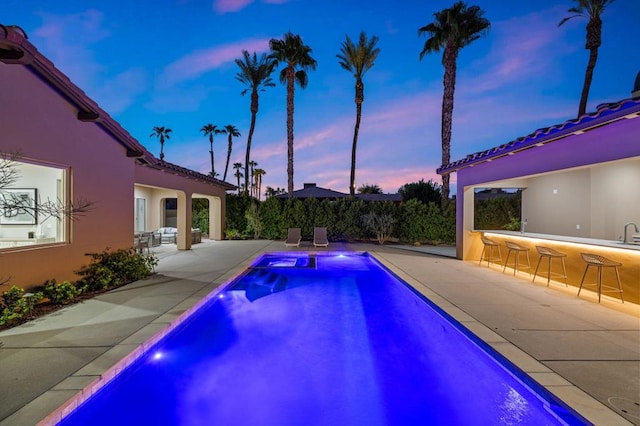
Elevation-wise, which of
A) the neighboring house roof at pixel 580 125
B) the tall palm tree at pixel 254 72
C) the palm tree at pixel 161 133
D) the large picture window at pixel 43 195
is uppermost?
the palm tree at pixel 161 133

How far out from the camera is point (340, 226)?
1891 centimetres

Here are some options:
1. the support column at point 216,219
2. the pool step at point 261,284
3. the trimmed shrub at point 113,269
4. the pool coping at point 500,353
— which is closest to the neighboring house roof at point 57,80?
the trimmed shrub at point 113,269

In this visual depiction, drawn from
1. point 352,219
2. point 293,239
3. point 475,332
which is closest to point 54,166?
point 475,332

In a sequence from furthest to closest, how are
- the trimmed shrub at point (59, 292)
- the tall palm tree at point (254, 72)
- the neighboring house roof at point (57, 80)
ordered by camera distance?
1. the tall palm tree at point (254, 72)
2. the trimmed shrub at point (59, 292)
3. the neighboring house roof at point (57, 80)

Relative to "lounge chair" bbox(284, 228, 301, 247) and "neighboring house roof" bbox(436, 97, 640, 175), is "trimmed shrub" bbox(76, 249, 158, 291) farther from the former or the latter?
"neighboring house roof" bbox(436, 97, 640, 175)

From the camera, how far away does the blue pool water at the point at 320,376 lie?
364 cm

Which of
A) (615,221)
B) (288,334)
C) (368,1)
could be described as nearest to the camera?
(288,334)

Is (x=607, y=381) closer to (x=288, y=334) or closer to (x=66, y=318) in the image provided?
(x=288, y=334)

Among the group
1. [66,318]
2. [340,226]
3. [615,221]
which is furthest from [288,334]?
[340,226]

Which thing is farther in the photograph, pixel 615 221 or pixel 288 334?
pixel 615 221

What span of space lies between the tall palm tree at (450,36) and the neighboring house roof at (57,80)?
15232 mm

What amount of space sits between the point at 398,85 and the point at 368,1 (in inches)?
289

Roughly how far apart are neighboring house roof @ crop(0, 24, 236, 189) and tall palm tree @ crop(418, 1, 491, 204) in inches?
600

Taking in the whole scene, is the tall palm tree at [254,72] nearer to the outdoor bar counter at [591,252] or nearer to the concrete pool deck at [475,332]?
the concrete pool deck at [475,332]
